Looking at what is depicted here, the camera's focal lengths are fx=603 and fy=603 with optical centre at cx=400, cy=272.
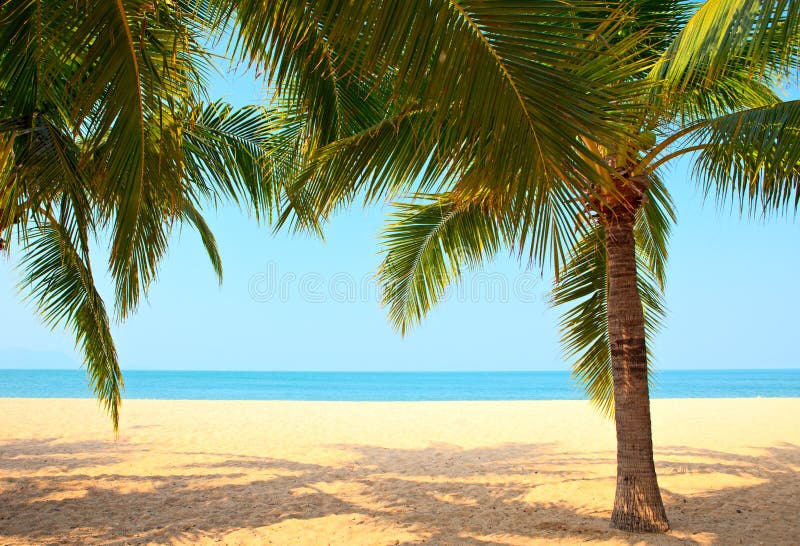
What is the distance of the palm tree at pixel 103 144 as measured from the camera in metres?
2.33

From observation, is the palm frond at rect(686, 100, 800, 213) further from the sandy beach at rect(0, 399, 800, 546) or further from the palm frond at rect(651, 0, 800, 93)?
the sandy beach at rect(0, 399, 800, 546)

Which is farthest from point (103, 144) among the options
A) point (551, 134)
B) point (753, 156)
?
point (753, 156)

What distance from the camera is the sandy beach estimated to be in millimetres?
4770

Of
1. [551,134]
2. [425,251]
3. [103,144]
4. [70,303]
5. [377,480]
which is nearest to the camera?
[551,134]

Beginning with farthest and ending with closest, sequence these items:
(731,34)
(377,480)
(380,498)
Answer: (377,480)
(380,498)
(731,34)

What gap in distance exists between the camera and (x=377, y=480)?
6734 millimetres

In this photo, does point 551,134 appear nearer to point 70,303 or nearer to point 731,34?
point 731,34

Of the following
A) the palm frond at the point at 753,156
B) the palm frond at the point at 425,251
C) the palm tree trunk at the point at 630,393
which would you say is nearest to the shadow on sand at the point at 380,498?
the palm tree trunk at the point at 630,393

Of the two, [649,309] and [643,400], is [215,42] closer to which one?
[643,400]

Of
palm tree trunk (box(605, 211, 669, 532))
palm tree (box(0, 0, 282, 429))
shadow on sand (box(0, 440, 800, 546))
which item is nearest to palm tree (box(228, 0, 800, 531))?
palm tree trunk (box(605, 211, 669, 532))

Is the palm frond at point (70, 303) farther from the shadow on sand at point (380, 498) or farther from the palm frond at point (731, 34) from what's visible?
the palm frond at point (731, 34)

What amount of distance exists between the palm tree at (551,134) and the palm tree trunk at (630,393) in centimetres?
1

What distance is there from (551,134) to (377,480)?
18.4 feet

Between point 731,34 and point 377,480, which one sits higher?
point 731,34
